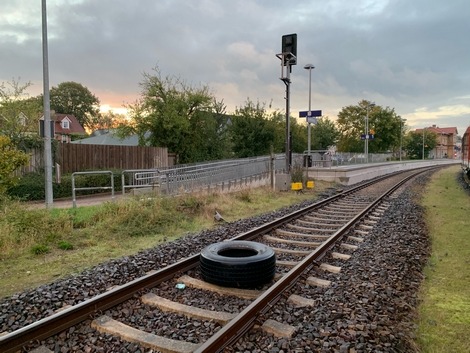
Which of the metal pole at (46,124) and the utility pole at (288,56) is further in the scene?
the utility pole at (288,56)

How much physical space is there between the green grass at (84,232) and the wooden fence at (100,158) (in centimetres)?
883

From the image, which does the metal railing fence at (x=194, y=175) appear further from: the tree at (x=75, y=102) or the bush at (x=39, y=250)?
the tree at (x=75, y=102)

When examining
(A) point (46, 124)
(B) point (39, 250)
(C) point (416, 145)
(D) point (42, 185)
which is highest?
(C) point (416, 145)

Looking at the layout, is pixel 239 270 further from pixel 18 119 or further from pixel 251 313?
pixel 18 119

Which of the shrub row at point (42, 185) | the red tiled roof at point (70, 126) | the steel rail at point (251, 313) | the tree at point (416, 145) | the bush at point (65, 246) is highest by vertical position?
the red tiled roof at point (70, 126)

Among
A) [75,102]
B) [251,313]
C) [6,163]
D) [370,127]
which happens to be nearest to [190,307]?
[251,313]

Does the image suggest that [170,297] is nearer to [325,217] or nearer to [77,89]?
[325,217]

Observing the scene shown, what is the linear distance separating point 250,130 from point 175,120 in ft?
29.8

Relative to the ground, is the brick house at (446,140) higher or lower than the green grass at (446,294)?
higher

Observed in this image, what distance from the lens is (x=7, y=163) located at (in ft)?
33.7

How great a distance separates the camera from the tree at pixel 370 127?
6444cm

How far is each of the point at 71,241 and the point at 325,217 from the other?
7.06 m

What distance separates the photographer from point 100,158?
2092 centimetres

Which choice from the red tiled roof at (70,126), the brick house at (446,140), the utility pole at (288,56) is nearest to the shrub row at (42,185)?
the utility pole at (288,56)
